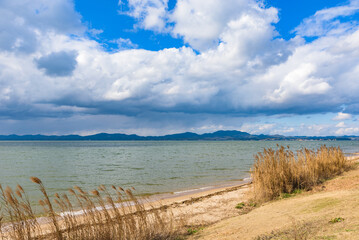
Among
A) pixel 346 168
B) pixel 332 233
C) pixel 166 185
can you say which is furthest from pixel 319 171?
pixel 166 185

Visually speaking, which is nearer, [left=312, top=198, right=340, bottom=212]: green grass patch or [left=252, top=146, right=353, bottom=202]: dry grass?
[left=312, top=198, right=340, bottom=212]: green grass patch

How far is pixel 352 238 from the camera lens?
4.35m

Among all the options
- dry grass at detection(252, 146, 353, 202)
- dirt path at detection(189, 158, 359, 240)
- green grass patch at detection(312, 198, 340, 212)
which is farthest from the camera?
dry grass at detection(252, 146, 353, 202)

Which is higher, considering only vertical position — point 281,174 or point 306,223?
point 281,174

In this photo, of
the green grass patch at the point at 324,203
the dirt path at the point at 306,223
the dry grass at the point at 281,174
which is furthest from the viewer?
the dry grass at the point at 281,174

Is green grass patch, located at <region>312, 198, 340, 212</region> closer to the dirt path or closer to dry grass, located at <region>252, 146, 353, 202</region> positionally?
the dirt path

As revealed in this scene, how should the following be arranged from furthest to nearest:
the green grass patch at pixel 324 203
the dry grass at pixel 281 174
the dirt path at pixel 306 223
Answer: the dry grass at pixel 281 174, the green grass patch at pixel 324 203, the dirt path at pixel 306 223

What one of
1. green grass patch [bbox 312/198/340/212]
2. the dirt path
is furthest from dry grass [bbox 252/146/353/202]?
green grass patch [bbox 312/198/340/212]

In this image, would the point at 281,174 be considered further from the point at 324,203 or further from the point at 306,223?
the point at 306,223

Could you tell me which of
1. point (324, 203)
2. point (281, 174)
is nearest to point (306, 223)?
point (324, 203)

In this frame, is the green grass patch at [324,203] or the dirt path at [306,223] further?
the green grass patch at [324,203]

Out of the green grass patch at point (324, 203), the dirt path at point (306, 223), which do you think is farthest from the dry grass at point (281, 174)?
the green grass patch at point (324, 203)

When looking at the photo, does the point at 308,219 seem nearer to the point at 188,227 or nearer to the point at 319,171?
the point at 188,227

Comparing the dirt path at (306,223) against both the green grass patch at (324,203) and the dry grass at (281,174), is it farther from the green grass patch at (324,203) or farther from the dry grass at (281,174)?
the dry grass at (281,174)
